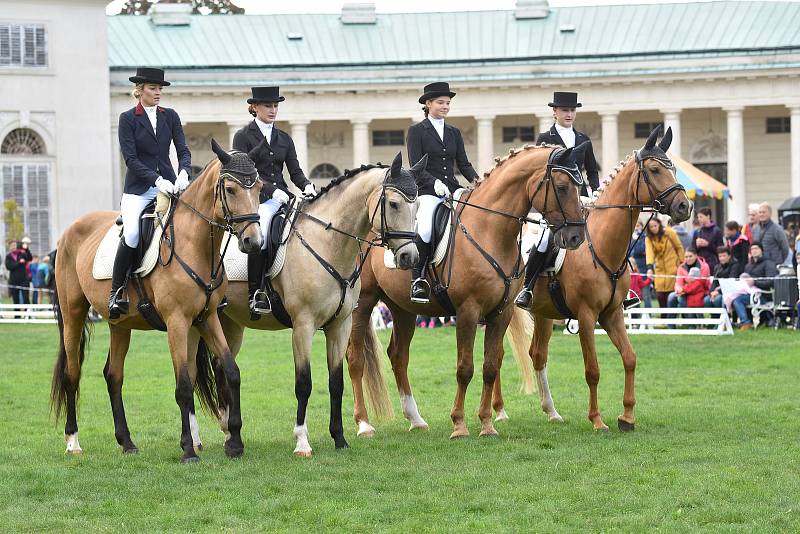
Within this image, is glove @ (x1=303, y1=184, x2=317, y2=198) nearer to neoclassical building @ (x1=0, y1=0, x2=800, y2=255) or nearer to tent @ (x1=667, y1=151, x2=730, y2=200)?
tent @ (x1=667, y1=151, x2=730, y2=200)

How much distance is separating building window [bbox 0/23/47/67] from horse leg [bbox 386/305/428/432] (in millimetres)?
46636

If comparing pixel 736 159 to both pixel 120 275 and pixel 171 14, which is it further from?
pixel 120 275

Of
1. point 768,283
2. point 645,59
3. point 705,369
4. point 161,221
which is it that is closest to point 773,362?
point 705,369

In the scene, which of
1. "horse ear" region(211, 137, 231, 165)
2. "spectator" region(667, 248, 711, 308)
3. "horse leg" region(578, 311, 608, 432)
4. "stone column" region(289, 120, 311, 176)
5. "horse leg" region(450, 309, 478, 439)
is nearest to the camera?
"horse ear" region(211, 137, 231, 165)

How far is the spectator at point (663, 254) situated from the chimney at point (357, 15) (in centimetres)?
4194

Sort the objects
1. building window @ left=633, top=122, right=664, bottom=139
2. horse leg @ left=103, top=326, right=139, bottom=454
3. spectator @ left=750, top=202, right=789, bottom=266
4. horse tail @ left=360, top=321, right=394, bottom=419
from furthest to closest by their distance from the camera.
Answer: building window @ left=633, top=122, right=664, bottom=139 → spectator @ left=750, top=202, right=789, bottom=266 → horse tail @ left=360, top=321, right=394, bottom=419 → horse leg @ left=103, top=326, right=139, bottom=454

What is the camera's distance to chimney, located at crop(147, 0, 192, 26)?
6378cm

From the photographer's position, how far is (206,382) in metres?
12.7

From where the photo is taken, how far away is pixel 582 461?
10859 millimetres

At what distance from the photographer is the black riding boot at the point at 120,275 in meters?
11.5

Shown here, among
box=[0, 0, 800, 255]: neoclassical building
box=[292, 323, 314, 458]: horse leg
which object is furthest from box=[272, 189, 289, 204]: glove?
box=[0, 0, 800, 255]: neoclassical building

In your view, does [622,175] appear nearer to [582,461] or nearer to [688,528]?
[582,461]

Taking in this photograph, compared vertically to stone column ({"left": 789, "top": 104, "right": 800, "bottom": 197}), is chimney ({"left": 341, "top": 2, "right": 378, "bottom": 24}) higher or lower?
higher

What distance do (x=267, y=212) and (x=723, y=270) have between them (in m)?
14.9
